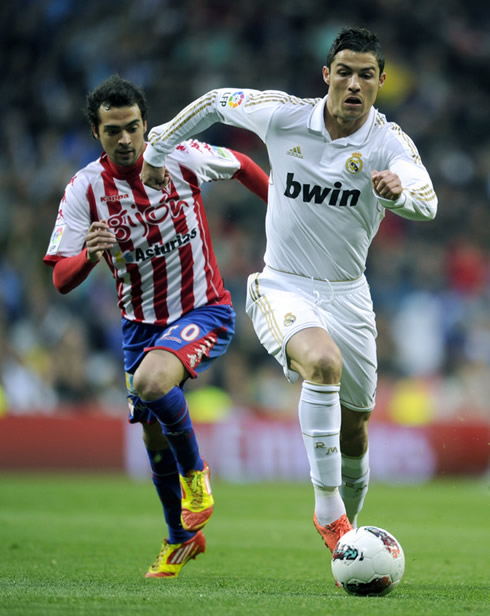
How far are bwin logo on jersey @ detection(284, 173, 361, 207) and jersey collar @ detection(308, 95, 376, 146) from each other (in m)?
0.23

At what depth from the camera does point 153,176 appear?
18.8 ft

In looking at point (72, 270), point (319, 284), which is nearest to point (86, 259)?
point (72, 270)

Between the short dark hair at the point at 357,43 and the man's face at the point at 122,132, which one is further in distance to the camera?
the man's face at the point at 122,132

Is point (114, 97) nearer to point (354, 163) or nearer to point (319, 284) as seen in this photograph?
point (354, 163)

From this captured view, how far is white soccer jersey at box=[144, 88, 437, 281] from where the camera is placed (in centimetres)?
538

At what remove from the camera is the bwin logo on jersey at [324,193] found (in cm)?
539

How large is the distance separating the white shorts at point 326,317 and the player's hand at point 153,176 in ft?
2.38

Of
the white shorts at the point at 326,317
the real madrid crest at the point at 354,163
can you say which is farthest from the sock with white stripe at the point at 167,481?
the real madrid crest at the point at 354,163

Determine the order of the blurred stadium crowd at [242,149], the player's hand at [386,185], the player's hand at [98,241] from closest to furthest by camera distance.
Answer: the player's hand at [386,185]
the player's hand at [98,241]
the blurred stadium crowd at [242,149]

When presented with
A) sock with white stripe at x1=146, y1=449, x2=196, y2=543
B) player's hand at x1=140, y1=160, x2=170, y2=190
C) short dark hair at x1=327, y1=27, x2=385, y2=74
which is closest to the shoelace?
sock with white stripe at x1=146, y1=449, x2=196, y2=543

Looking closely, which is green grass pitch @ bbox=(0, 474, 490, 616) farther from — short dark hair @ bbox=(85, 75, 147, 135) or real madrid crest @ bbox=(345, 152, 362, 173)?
short dark hair @ bbox=(85, 75, 147, 135)

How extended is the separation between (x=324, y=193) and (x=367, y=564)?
1.88 meters

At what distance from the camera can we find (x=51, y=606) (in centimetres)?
415

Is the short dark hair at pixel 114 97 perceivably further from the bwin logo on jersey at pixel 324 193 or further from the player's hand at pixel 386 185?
the player's hand at pixel 386 185
